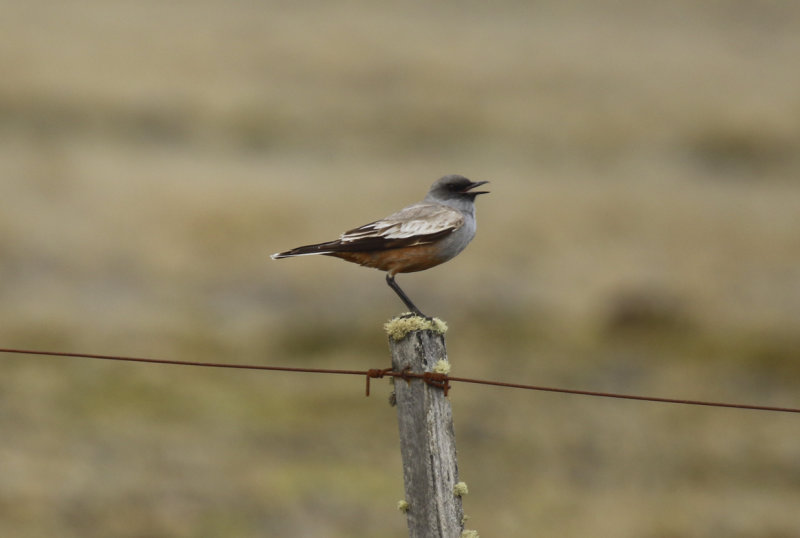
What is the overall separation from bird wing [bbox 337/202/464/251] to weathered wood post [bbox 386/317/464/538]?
117cm

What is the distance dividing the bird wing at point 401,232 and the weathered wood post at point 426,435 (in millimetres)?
1167

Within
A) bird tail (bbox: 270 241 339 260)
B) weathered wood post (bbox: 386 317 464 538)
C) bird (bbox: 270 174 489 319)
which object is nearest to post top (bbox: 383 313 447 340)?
weathered wood post (bbox: 386 317 464 538)

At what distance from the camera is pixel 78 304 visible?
2747 cm

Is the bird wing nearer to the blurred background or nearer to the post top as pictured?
the post top

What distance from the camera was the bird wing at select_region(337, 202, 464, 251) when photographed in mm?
6891

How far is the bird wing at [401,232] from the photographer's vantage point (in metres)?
6.89

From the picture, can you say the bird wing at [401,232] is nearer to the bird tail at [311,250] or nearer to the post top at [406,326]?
the bird tail at [311,250]

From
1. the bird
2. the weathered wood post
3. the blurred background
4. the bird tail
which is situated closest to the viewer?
the weathered wood post

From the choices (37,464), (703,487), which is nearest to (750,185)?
(703,487)

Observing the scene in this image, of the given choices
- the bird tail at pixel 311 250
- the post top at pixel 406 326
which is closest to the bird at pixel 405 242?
the bird tail at pixel 311 250

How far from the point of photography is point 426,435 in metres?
5.75

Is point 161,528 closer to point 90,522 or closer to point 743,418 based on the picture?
point 90,522

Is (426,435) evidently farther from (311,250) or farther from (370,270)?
(370,270)

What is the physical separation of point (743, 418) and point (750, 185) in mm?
24534
